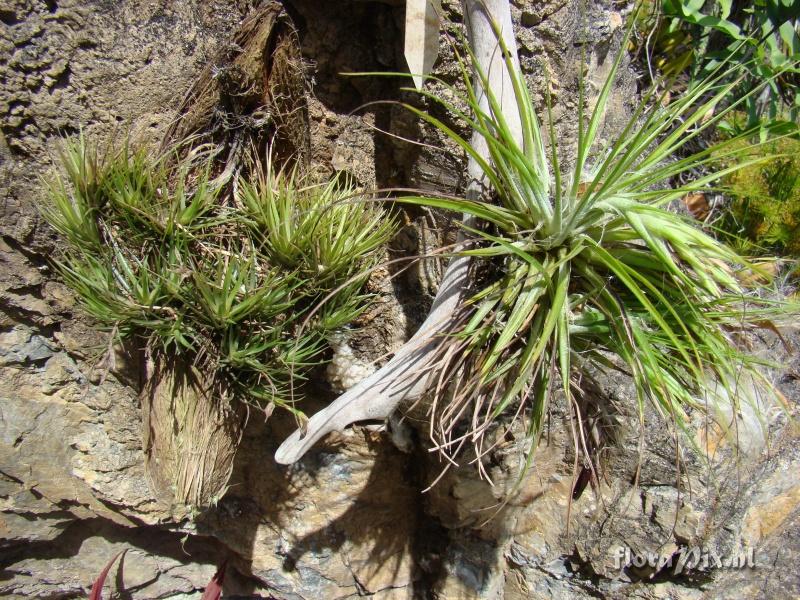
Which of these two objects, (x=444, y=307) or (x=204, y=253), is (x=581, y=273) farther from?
(x=204, y=253)

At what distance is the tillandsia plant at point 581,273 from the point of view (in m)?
1.01

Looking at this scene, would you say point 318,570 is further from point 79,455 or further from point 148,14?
point 148,14

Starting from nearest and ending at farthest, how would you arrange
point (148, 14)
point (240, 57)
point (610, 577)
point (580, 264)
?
point (580, 264)
point (240, 57)
point (148, 14)
point (610, 577)

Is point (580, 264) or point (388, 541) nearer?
point (580, 264)

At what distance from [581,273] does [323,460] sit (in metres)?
1.07

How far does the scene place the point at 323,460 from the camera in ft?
5.97

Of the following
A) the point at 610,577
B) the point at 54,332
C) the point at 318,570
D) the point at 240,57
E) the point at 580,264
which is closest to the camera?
the point at 580,264

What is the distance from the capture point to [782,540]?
70.3 inches

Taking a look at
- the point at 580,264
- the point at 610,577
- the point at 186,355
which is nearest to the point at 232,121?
the point at 186,355

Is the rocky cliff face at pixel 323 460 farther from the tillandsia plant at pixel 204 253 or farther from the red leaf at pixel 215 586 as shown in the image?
the tillandsia plant at pixel 204 253

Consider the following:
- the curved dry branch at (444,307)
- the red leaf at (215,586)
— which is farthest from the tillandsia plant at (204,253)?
the red leaf at (215,586)

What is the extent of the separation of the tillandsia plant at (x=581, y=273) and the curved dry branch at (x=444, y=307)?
0.11 ft

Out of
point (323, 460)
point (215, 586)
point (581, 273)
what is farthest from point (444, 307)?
point (215, 586)

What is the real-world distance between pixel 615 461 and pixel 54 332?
63.9 inches
